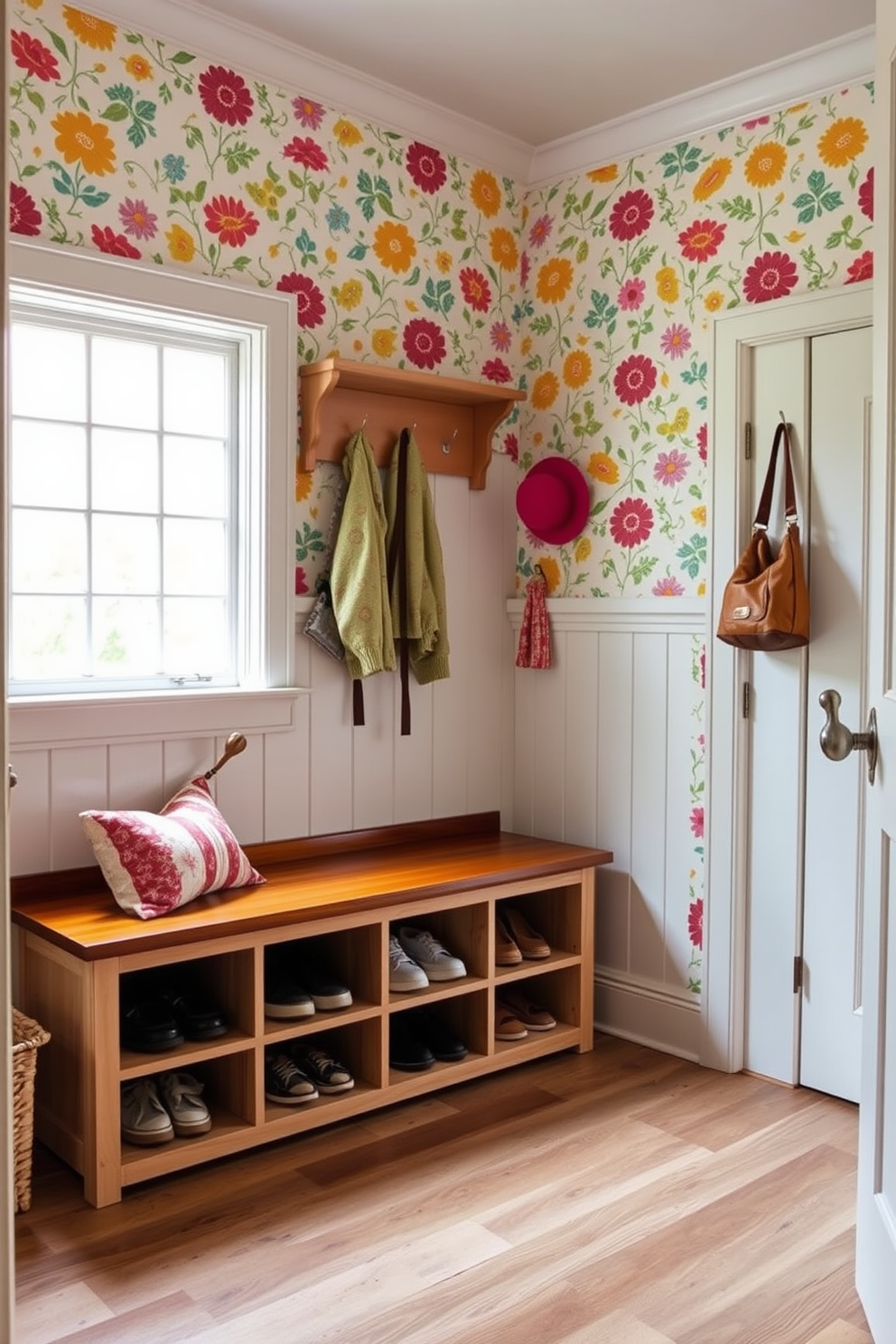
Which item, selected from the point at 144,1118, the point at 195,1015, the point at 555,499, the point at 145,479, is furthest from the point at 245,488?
the point at 144,1118

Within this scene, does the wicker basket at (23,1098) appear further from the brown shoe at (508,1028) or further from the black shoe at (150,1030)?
the brown shoe at (508,1028)

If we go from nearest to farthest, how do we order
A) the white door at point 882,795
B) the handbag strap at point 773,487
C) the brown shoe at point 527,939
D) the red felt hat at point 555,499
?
the white door at point 882,795
the handbag strap at point 773,487
the brown shoe at point 527,939
the red felt hat at point 555,499

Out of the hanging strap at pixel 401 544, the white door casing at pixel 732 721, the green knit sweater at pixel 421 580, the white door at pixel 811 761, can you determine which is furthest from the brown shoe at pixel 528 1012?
the hanging strap at pixel 401 544

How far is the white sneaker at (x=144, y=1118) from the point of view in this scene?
2.46 meters

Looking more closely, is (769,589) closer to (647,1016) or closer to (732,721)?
(732,721)

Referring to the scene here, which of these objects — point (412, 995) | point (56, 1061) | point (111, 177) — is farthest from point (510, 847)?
point (111, 177)

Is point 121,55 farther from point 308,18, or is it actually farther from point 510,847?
point 510,847

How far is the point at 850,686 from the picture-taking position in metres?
2.88

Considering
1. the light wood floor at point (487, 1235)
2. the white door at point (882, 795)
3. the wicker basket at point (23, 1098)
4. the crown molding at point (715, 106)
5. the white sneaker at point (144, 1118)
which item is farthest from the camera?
the crown molding at point (715, 106)

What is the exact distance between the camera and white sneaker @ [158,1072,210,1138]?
2.52 m

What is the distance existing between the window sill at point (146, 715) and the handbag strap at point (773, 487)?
121 cm

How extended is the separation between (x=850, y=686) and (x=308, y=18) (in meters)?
1.99

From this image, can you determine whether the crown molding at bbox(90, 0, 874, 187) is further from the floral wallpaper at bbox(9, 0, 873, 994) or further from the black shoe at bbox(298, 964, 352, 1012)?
the black shoe at bbox(298, 964, 352, 1012)

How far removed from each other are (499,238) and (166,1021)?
235cm
